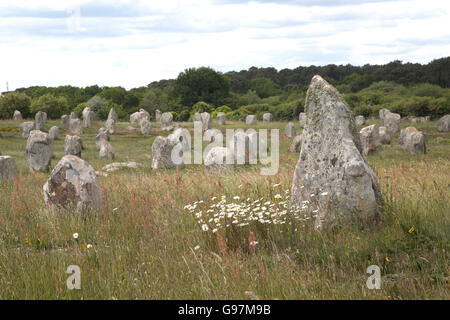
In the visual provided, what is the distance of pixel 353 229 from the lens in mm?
5867

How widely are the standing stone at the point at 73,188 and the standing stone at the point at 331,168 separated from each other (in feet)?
12.1

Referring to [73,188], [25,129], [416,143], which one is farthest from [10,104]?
[73,188]

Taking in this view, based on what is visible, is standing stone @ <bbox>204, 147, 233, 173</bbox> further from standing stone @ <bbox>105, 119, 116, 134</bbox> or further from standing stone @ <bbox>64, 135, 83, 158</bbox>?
standing stone @ <bbox>105, 119, 116, 134</bbox>

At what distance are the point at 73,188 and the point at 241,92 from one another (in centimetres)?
8166

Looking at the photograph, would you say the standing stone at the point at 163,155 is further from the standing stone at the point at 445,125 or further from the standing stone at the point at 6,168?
the standing stone at the point at 445,125

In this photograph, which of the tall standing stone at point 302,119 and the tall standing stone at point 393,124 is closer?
the tall standing stone at point 302,119

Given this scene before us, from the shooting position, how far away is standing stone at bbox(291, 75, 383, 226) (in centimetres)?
629

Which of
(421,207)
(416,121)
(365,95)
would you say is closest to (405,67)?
(365,95)

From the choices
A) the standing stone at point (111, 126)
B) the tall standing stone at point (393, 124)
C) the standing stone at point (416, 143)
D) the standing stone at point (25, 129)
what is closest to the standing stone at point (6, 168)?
the standing stone at point (416, 143)

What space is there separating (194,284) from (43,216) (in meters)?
4.36

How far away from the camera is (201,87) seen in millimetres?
72312

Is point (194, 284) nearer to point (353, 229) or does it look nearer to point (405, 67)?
point (353, 229)

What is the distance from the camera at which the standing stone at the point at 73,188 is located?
26.7ft
